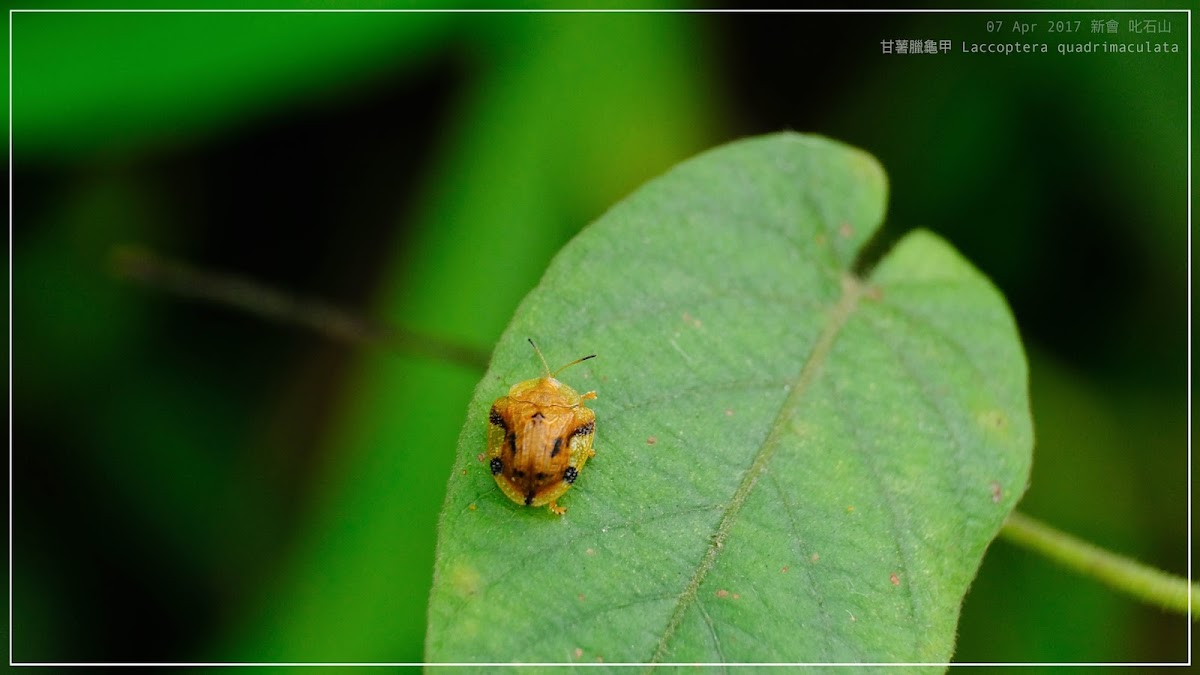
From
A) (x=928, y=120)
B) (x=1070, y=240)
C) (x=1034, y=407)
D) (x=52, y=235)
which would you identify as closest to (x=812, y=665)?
(x=1034, y=407)

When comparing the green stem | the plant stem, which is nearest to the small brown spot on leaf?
the green stem

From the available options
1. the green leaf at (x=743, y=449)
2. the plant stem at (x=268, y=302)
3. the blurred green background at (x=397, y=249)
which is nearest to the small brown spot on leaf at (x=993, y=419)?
the green leaf at (x=743, y=449)

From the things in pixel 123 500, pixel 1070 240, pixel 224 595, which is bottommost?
pixel 224 595

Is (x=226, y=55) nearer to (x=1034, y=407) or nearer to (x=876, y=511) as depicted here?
(x=876, y=511)

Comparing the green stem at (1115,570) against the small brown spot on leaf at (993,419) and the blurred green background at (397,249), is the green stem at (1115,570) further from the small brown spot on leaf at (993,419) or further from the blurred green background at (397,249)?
the blurred green background at (397,249)

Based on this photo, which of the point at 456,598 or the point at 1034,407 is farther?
the point at 1034,407

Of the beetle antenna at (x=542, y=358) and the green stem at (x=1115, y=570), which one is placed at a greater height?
the beetle antenna at (x=542, y=358)

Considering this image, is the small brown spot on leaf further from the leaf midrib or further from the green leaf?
the leaf midrib
